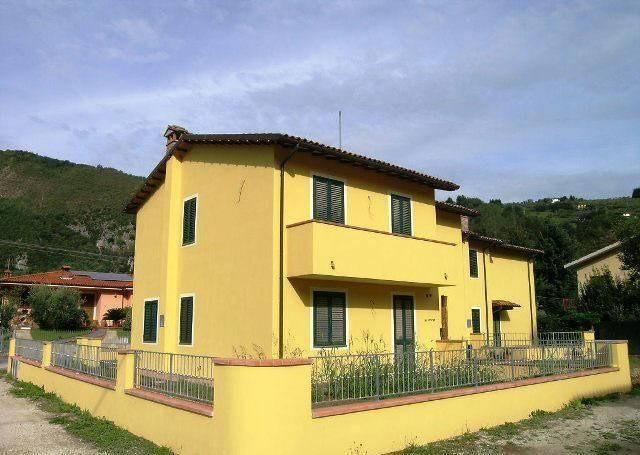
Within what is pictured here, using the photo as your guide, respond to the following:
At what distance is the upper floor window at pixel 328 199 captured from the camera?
1452cm

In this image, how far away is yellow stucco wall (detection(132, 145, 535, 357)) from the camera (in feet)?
43.8

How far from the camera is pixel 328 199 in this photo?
1478cm

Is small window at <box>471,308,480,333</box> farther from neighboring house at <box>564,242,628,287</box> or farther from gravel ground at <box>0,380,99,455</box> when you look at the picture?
gravel ground at <box>0,380,99,455</box>

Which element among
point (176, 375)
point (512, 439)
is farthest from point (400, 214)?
point (176, 375)

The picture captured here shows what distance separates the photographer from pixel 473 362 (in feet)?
36.2

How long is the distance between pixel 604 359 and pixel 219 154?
481 inches

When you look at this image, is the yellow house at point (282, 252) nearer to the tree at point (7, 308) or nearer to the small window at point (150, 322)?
the small window at point (150, 322)

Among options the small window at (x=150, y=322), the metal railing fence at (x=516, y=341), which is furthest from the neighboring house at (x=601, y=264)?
the small window at (x=150, y=322)

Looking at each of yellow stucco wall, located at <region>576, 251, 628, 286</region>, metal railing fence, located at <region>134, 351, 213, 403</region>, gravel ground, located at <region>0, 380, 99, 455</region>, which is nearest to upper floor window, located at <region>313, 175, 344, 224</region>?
metal railing fence, located at <region>134, 351, 213, 403</region>

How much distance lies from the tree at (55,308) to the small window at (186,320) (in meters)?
21.1

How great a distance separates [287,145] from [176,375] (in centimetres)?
646

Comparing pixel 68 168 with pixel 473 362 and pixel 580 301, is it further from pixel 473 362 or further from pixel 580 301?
pixel 473 362

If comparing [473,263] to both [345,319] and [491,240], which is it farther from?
[345,319]

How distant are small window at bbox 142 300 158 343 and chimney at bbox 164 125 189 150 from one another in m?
5.03
